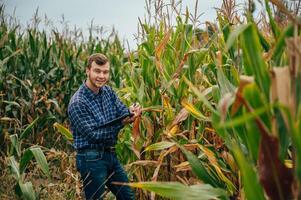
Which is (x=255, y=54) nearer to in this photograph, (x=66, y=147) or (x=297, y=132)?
(x=297, y=132)

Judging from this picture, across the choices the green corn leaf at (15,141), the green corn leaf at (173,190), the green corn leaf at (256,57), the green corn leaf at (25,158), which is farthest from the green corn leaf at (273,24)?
the green corn leaf at (15,141)

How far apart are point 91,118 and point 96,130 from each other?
0.09 m

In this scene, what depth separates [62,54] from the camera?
6.69 m

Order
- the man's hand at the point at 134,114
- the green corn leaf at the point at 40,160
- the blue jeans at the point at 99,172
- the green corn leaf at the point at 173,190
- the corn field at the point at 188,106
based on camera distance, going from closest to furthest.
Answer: the corn field at the point at 188,106
the green corn leaf at the point at 173,190
the green corn leaf at the point at 40,160
the man's hand at the point at 134,114
the blue jeans at the point at 99,172

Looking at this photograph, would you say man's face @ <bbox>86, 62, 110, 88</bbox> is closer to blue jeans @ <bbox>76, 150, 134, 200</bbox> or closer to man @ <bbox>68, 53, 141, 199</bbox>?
man @ <bbox>68, 53, 141, 199</bbox>

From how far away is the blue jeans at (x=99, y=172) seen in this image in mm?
3176

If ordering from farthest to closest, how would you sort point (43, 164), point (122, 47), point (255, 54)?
1. point (122, 47)
2. point (43, 164)
3. point (255, 54)

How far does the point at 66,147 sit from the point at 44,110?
62 centimetres

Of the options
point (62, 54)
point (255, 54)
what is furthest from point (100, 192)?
point (62, 54)

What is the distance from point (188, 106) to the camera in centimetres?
214

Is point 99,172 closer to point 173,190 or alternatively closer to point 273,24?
point 173,190

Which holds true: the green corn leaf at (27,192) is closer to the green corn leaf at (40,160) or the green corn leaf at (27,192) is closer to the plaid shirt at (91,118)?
the green corn leaf at (40,160)

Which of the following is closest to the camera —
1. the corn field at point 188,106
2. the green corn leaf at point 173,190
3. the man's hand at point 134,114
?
the corn field at point 188,106

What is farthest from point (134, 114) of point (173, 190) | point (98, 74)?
point (173, 190)
